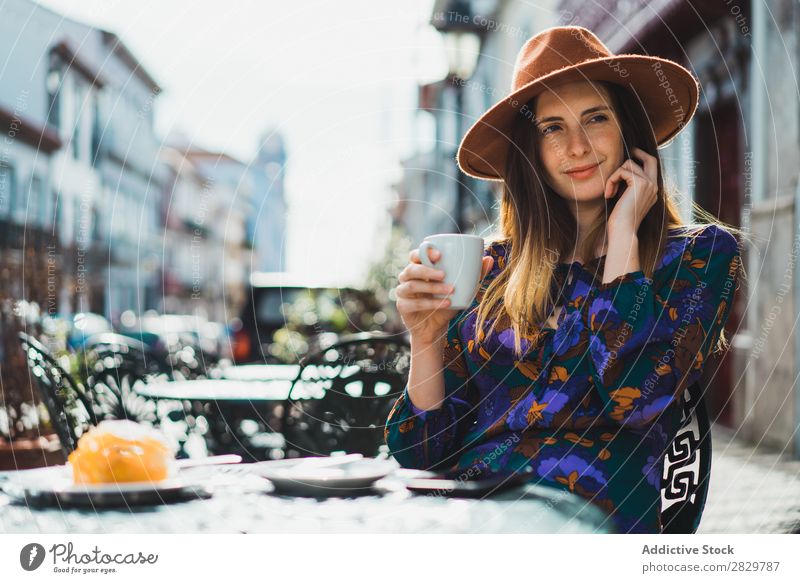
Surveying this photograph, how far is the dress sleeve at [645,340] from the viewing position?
3.96 feet

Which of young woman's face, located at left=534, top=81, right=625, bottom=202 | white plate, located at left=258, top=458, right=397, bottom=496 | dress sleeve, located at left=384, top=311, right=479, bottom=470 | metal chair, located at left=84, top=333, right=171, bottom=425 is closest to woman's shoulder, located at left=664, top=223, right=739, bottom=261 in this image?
young woman's face, located at left=534, top=81, right=625, bottom=202

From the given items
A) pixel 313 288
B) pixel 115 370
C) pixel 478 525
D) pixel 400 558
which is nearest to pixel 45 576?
pixel 400 558

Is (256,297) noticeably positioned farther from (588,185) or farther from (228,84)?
(588,185)

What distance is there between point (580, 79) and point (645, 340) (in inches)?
19.7

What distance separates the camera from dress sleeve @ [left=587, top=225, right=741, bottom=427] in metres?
1.21

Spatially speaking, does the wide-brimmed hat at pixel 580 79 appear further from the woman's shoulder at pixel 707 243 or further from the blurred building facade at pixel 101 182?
the blurred building facade at pixel 101 182

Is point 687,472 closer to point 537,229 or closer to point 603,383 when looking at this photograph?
point 603,383

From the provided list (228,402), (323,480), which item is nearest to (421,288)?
(323,480)

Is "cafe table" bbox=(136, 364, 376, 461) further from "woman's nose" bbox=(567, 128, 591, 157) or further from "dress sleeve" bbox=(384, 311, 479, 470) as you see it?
"woman's nose" bbox=(567, 128, 591, 157)

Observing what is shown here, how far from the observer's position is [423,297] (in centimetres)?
120

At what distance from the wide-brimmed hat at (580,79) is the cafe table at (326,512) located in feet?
2.27

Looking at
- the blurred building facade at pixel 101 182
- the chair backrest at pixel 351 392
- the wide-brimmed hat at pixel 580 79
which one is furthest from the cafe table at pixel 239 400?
the wide-brimmed hat at pixel 580 79

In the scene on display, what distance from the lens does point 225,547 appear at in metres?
1.43

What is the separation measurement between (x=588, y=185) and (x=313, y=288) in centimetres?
539
